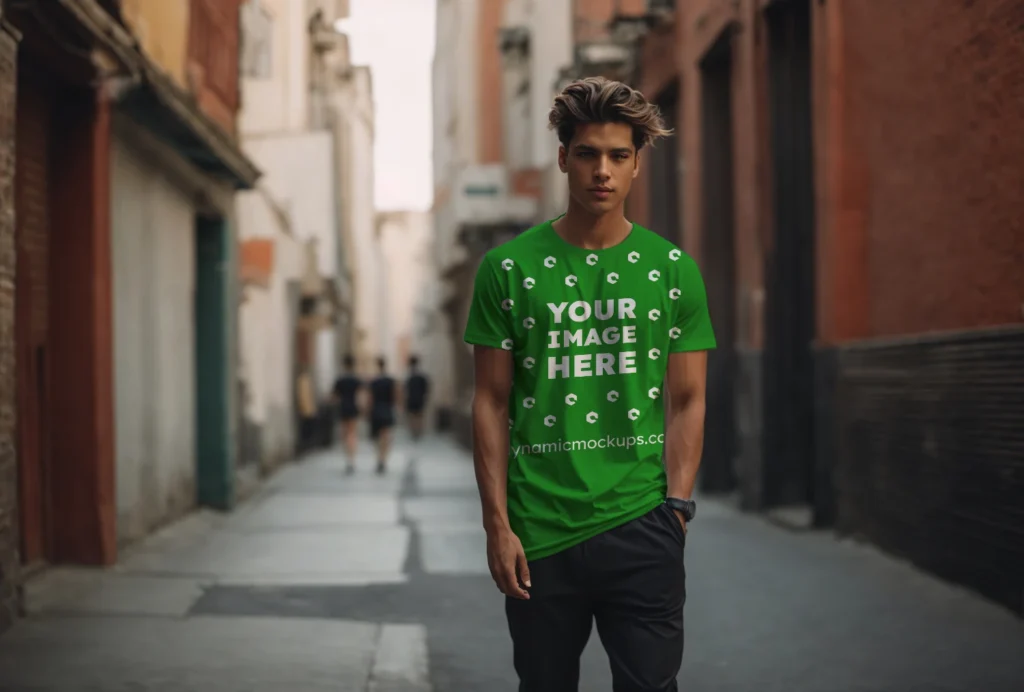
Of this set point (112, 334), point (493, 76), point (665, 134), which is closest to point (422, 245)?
point (493, 76)

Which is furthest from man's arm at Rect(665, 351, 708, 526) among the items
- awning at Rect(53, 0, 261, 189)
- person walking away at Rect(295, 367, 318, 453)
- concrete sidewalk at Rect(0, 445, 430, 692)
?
person walking away at Rect(295, 367, 318, 453)

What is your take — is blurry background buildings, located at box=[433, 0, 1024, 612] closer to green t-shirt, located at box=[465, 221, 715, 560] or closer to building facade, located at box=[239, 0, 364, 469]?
green t-shirt, located at box=[465, 221, 715, 560]

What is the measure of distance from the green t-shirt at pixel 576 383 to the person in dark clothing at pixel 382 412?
59.9 feet

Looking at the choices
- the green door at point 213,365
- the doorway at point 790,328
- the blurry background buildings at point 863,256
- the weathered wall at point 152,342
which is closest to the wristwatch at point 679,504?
the blurry background buildings at point 863,256

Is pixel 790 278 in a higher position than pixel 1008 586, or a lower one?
higher

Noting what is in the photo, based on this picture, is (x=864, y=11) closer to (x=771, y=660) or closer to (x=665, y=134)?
(x=771, y=660)

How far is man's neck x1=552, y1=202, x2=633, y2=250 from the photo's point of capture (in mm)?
3361

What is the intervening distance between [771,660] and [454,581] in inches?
122

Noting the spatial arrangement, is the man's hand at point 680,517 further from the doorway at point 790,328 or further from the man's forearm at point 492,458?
the doorway at point 790,328

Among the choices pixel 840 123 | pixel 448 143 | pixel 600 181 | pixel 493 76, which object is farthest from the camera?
pixel 448 143

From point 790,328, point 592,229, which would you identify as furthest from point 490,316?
point 790,328

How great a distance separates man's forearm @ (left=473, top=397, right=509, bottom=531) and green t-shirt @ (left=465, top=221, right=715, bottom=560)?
0.10 ft

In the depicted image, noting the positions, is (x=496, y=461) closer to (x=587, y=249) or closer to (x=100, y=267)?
(x=587, y=249)

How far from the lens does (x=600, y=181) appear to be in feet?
10.8
